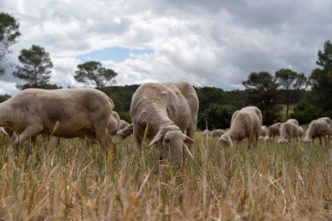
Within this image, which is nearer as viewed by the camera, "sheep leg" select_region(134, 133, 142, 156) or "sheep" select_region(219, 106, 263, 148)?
"sheep leg" select_region(134, 133, 142, 156)

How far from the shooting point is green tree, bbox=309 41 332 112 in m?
49.4

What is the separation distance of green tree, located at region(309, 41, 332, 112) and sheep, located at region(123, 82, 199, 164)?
139 feet

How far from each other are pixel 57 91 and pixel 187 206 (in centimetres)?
754

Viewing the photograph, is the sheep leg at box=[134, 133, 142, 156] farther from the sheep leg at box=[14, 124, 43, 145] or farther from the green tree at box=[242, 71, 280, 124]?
the green tree at box=[242, 71, 280, 124]

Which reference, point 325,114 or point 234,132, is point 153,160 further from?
point 325,114

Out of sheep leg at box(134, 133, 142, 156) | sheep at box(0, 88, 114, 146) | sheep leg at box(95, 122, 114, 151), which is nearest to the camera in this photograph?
sheep leg at box(134, 133, 142, 156)

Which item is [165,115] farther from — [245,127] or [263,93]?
[263,93]

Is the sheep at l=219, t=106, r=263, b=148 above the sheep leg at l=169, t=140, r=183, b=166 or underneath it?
underneath

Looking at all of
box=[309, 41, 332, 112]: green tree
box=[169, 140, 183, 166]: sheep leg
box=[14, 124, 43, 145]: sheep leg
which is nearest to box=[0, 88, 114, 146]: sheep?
box=[14, 124, 43, 145]: sheep leg

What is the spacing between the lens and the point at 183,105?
8.80 metres

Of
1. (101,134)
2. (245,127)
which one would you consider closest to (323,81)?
(245,127)

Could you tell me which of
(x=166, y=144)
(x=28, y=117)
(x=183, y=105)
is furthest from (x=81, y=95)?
(x=166, y=144)

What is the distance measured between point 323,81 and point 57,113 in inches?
1790

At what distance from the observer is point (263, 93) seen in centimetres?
6675
